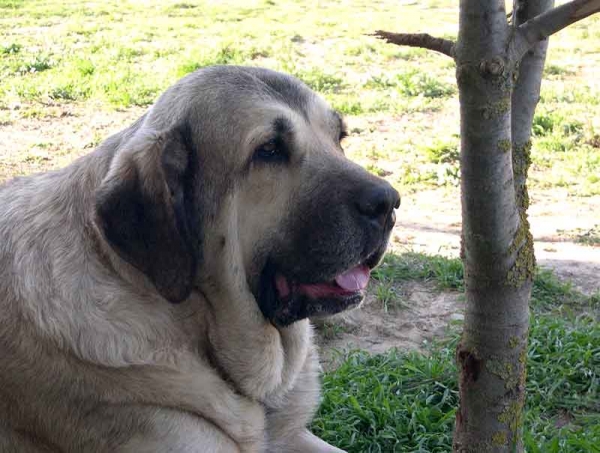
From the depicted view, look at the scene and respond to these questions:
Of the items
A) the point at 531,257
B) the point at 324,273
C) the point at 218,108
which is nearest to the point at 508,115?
the point at 531,257

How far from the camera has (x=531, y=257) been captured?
3.22m

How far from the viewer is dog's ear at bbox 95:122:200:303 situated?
3.08m

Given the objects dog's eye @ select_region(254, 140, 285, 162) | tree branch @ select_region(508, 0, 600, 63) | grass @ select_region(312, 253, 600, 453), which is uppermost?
tree branch @ select_region(508, 0, 600, 63)

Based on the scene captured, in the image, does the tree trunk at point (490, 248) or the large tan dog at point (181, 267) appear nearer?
the tree trunk at point (490, 248)

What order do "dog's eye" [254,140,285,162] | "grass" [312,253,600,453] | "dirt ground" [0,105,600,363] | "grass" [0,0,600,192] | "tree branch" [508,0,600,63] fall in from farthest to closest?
1. "grass" [0,0,600,192]
2. "dirt ground" [0,105,600,363]
3. "grass" [312,253,600,453]
4. "dog's eye" [254,140,285,162]
5. "tree branch" [508,0,600,63]

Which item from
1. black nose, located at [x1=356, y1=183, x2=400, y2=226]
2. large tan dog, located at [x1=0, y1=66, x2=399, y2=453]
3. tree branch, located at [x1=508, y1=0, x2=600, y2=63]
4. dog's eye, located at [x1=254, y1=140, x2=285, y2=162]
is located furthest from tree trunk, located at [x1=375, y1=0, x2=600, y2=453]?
dog's eye, located at [x1=254, y1=140, x2=285, y2=162]

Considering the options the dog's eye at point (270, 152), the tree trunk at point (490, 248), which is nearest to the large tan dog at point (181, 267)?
the dog's eye at point (270, 152)

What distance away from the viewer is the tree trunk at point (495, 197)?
2.86 metres

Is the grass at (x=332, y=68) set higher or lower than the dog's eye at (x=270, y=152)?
lower

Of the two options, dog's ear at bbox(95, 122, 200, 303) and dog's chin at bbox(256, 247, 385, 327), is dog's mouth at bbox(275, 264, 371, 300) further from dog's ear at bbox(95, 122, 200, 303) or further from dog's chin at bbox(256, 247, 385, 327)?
dog's ear at bbox(95, 122, 200, 303)

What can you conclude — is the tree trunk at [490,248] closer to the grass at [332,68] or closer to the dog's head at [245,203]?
the dog's head at [245,203]

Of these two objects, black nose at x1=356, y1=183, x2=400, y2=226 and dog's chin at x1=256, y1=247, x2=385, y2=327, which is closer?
black nose at x1=356, y1=183, x2=400, y2=226

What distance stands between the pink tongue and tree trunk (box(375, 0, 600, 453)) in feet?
1.31

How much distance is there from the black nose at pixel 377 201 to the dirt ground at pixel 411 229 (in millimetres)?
1853
